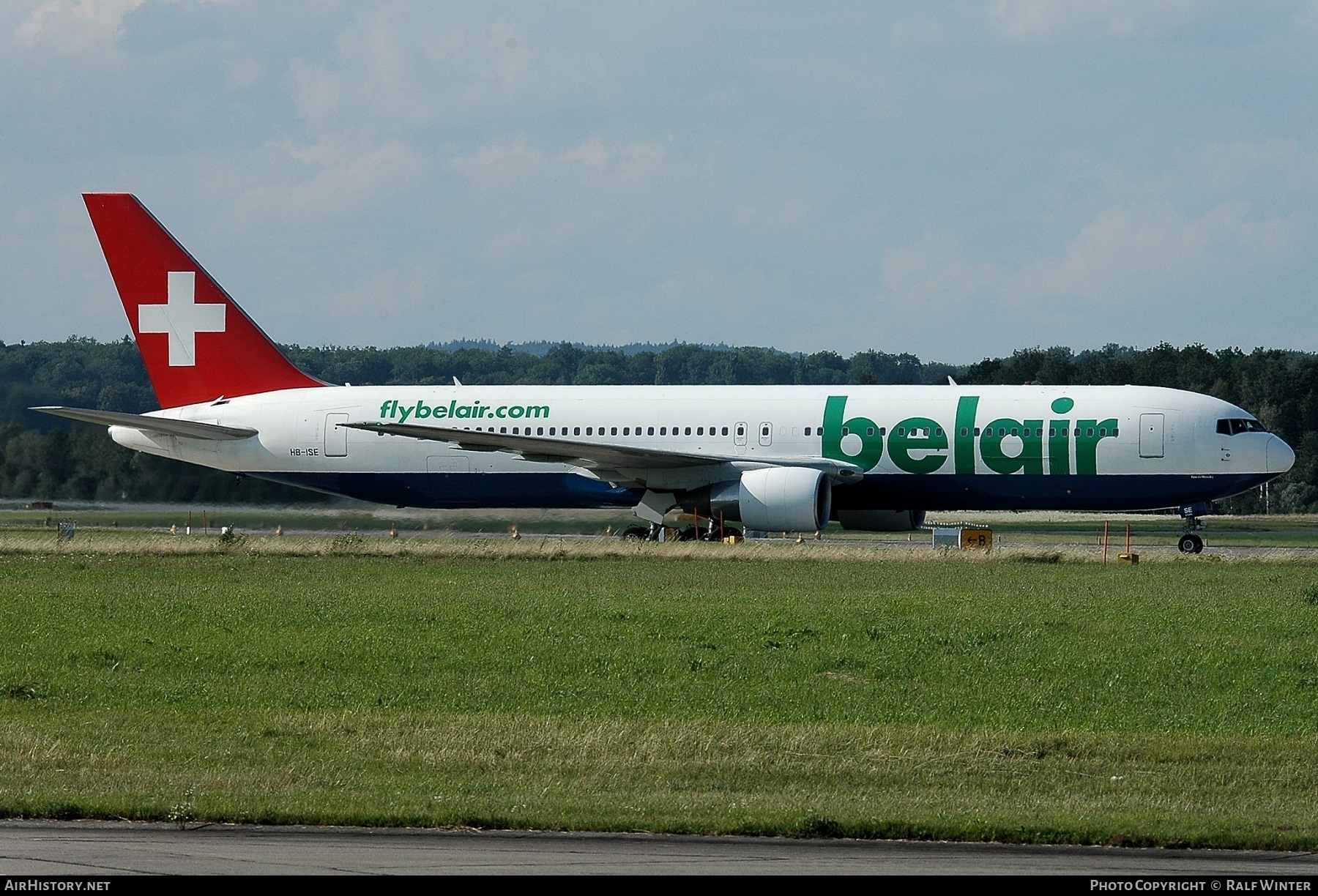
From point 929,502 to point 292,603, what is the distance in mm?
19451

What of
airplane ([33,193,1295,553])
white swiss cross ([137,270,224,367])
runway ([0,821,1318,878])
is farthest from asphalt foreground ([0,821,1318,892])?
white swiss cross ([137,270,224,367])

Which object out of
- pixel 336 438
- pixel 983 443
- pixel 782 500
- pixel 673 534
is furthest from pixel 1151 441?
pixel 336 438

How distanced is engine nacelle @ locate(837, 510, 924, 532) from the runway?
102ft

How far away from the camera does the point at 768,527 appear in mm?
39156

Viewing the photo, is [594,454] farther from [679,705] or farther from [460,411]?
[679,705]

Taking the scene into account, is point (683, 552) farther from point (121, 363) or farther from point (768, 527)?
point (121, 363)

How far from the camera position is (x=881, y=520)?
139 feet

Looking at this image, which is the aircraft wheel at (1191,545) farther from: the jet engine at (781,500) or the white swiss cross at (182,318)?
the white swiss cross at (182,318)

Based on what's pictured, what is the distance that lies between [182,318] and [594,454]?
13407mm

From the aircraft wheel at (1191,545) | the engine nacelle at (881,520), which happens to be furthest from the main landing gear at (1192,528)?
the engine nacelle at (881,520)

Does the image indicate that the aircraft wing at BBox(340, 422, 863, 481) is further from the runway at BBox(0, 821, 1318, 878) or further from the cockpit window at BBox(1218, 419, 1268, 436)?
the runway at BBox(0, 821, 1318, 878)

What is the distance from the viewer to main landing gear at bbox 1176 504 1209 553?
39.2 meters

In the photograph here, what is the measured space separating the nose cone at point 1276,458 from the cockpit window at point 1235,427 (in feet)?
Result: 1.83

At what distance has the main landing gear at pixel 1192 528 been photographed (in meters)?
39.2
